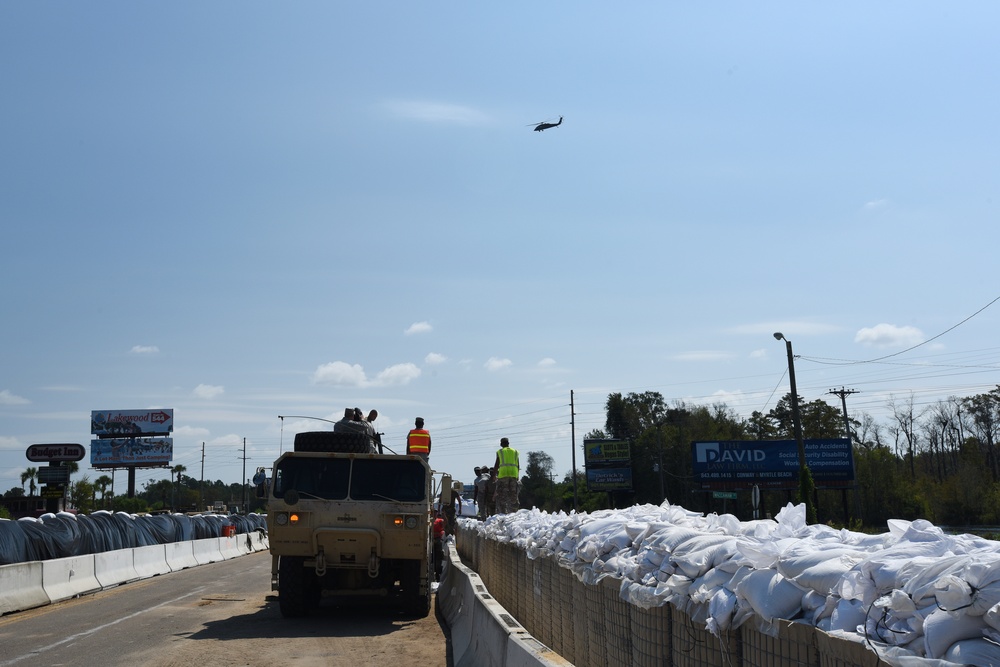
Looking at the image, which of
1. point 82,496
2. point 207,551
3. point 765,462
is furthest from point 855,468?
point 82,496

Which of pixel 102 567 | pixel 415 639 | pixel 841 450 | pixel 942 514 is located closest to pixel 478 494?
pixel 102 567

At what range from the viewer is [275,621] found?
1423cm

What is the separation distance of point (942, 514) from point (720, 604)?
64.6m

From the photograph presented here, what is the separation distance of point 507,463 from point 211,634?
766 cm

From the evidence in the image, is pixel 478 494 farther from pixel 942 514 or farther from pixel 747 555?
pixel 942 514

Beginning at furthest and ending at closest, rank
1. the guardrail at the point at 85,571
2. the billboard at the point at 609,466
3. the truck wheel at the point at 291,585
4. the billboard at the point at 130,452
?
the billboard at the point at 130,452, the billboard at the point at 609,466, the guardrail at the point at 85,571, the truck wheel at the point at 291,585

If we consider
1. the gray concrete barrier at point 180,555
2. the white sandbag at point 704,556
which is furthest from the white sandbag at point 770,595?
the gray concrete barrier at point 180,555

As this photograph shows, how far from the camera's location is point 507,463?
19.0 m

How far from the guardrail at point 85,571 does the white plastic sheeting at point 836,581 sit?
13425 mm

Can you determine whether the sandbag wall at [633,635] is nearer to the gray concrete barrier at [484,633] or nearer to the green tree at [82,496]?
the gray concrete barrier at [484,633]

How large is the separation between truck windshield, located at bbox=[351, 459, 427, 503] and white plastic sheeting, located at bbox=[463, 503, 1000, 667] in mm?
8316

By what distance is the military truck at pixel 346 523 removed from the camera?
46.8ft

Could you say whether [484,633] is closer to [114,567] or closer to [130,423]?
[114,567]

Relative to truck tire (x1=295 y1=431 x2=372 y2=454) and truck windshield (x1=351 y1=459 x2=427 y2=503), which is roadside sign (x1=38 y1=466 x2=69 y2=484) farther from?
truck windshield (x1=351 y1=459 x2=427 y2=503)
